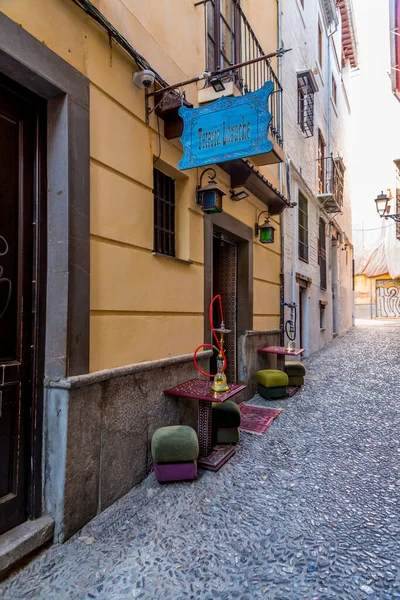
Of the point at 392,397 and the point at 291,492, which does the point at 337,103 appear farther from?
the point at 291,492

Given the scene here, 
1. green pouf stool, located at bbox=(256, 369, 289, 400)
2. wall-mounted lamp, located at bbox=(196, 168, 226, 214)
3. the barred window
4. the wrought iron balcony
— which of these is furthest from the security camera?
the wrought iron balcony

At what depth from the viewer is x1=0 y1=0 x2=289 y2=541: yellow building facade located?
8.38 ft

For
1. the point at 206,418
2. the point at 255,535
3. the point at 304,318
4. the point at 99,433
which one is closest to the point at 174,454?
the point at 206,418

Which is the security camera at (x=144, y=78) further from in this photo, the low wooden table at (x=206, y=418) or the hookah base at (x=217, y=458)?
the hookah base at (x=217, y=458)

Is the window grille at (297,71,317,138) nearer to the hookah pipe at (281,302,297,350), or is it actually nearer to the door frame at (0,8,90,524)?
the hookah pipe at (281,302,297,350)

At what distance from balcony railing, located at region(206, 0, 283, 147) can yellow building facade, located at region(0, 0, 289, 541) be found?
0.61 metres

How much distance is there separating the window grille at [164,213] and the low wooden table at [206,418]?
1.53m

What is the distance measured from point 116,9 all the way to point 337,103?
15.0 m

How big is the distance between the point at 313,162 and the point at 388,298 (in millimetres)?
19794

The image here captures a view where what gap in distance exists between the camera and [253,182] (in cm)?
585

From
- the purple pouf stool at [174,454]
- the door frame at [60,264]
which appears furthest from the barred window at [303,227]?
the door frame at [60,264]

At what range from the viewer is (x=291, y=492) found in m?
3.10

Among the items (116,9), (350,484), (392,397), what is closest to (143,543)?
(350,484)

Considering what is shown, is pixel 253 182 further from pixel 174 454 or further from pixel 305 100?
pixel 305 100
